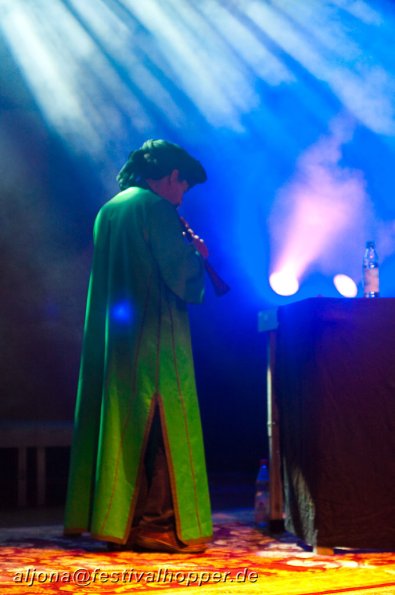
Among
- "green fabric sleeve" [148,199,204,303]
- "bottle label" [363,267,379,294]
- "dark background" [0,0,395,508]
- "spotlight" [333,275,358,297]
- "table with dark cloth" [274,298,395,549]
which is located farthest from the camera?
"dark background" [0,0,395,508]

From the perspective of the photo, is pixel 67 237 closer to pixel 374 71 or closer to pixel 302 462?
pixel 374 71

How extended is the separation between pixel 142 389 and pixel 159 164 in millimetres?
877

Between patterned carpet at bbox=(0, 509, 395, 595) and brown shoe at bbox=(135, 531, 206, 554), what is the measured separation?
51mm

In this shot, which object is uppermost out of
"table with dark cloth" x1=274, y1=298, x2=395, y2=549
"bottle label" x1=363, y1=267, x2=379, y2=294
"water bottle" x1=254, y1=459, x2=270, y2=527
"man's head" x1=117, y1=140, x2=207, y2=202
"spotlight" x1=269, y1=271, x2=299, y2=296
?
"man's head" x1=117, y1=140, x2=207, y2=202

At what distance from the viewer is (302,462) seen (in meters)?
3.01

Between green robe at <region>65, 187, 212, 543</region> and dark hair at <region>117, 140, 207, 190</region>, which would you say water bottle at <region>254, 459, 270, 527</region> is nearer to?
green robe at <region>65, 187, 212, 543</region>

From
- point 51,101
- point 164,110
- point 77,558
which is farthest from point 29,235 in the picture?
point 77,558

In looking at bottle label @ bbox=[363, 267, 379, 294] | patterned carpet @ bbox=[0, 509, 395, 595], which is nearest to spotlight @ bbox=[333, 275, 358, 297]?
bottle label @ bbox=[363, 267, 379, 294]

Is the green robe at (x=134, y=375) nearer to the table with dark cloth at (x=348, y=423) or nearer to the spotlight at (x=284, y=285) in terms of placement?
the table with dark cloth at (x=348, y=423)

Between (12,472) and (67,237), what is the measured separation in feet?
4.95

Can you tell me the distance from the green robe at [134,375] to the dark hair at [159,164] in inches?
4.2

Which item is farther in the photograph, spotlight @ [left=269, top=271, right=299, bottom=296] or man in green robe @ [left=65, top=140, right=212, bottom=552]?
spotlight @ [left=269, top=271, right=299, bottom=296]

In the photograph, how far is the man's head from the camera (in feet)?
10.5

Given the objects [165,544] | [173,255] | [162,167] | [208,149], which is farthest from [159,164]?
[208,149]
